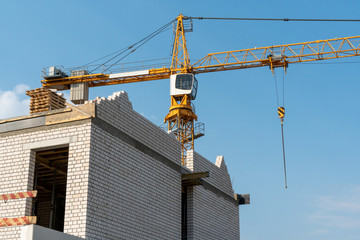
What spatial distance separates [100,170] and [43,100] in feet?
12.2

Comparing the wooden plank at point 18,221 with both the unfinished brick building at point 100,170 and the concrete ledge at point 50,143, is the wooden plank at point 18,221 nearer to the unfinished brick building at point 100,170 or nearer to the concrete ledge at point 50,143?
the unfinished brick building at point 100,170

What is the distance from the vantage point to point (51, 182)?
2311 centimetres

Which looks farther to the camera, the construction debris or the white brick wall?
the construction debris

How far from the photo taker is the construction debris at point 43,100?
18.3m

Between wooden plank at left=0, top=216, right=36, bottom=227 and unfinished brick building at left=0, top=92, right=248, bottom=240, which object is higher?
unfinished brick building at left=0, top=92, right=248, bottom=240

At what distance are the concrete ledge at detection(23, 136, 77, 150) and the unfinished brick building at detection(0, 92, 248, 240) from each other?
16 mm

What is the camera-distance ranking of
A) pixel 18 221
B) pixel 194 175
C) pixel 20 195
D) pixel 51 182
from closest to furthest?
pixel 18 221 → pixel 20 195 → pixel 194 175 → pixel 51 182

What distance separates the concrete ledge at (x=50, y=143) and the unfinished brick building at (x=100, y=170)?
0.02 m

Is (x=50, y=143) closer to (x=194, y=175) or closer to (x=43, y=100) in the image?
(x=43, y=100)

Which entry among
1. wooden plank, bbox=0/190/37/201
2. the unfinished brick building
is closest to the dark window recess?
the unfinished brick building

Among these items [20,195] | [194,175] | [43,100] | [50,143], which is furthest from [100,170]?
[194,175]

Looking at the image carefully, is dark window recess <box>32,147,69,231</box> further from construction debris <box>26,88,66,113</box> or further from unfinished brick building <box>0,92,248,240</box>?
construction debris <box>26,88,66,113</box>

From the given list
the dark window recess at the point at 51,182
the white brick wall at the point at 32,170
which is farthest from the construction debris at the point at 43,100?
the dark window recess at the point at 51,182

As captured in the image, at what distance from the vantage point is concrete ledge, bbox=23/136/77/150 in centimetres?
1666
